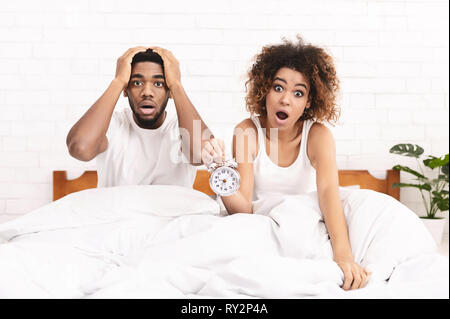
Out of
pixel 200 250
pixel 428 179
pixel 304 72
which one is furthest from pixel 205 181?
pixel 200 250

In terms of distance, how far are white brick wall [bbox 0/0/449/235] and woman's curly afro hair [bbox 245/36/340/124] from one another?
26.0 inches

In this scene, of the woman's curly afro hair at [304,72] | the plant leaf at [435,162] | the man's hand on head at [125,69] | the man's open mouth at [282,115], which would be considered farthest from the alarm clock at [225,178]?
the plant leaf at [435,162]

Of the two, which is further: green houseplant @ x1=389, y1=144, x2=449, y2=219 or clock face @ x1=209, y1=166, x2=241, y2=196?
green houseplant @ x1=389, y1=144, x2=449, y2=219

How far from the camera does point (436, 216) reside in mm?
2730

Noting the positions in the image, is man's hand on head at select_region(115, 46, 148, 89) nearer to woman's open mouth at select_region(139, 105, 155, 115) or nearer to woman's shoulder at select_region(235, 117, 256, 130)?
woman's open mouth at select_region(139, 105, 155, 115)

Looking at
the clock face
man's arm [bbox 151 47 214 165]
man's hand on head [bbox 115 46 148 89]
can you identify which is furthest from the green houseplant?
man's hand on head [bbox 115 46 148 89]

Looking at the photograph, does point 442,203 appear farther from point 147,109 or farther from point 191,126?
point 147,109

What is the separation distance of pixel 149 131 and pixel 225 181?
1.93 ft

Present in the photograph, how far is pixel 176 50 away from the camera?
257cm

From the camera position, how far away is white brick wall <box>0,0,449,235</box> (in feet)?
8.38

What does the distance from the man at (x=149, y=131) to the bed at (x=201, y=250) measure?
297mm
